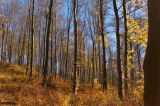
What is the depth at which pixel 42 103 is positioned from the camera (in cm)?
1495

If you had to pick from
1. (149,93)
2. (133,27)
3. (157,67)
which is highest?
(133,27)

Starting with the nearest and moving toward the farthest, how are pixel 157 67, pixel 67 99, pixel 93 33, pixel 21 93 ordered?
1. pixel 157 67
2. pixel 67 99
3. pixel 21 93
4. pixel 93 33

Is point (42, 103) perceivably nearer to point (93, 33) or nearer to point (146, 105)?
point (146, 105)

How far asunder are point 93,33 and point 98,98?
33.9 metres

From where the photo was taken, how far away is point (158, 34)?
19.7ft

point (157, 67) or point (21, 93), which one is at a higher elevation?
point (157, 67)

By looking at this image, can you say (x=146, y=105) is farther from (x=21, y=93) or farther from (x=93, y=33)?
(x=93, y=33)

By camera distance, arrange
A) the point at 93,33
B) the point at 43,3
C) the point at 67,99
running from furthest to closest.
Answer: the point at 93,33 → the point at 43,3 → the point at 67,99

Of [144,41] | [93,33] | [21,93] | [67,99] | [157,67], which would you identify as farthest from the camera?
[93,33]

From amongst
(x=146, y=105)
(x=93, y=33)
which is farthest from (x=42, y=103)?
(x=93, y=33)

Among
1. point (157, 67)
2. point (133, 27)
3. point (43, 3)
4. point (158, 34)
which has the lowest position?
point (157, 67)

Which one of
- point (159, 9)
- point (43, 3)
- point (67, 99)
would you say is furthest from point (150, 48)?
point (43, 3)

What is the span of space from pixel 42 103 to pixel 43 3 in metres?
30.3

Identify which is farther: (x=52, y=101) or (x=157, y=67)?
(x=52, y=101)
